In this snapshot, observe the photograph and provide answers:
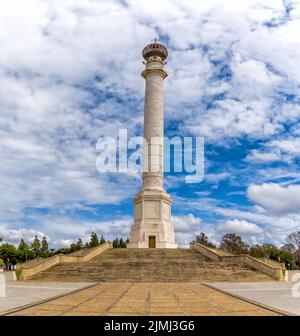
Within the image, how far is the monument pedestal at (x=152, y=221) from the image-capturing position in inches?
1572

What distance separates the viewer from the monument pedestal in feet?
131

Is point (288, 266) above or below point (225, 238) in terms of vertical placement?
below

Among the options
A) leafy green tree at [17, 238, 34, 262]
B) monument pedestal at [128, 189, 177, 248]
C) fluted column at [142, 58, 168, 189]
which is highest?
fluted column at [142, 58, 168, 189]

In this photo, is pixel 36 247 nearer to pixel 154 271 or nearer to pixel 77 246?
pixel 77 246

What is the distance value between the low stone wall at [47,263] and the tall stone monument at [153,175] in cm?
807

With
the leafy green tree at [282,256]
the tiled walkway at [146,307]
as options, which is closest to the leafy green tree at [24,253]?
the leafy green tree at [282,256]

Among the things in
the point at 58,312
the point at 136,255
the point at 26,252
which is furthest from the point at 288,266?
the point at 58,312

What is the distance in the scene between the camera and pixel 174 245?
136 feet

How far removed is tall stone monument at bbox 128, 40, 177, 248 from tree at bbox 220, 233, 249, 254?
27521mm

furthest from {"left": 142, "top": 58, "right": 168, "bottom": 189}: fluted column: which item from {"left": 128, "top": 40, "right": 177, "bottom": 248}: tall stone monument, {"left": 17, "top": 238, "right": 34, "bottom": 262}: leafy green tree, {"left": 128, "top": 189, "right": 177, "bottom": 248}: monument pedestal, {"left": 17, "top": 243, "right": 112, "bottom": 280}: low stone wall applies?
{"left": 17, "top": 238, "right": 34, "bottom": 262}: leafy green tree

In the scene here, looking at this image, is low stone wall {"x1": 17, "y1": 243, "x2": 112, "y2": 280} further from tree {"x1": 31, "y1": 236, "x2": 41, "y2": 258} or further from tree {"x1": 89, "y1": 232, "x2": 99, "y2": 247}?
tree {"x1": 31, "y1": 236, "x2": 41, "y2": 258}
